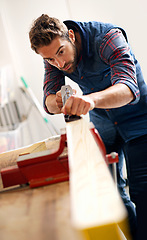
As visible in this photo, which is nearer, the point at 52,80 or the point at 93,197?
the point at 93,197

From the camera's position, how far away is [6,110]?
144 inches

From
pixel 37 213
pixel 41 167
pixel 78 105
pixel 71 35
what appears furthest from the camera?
pixel 71 35

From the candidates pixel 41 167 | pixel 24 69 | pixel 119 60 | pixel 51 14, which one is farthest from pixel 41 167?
pixel 24 69

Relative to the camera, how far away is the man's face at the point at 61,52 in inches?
53.1

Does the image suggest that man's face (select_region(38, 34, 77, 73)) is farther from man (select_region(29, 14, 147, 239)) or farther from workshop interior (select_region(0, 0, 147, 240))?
workshop interior (select_region(0, 0, 147, 240))

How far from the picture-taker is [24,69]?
3539 mm

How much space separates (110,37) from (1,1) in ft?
8.44

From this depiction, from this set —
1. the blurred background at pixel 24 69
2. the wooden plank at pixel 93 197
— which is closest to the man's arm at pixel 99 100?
the wooden plank at pixel 93 197

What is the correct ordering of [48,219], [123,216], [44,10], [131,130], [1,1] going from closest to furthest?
[123,216] < [48,219] < [131,130] < [44,10] < [1,1]

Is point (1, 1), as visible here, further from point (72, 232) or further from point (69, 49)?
point (72, 232)

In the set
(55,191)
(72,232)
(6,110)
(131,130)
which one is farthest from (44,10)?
(72,232)

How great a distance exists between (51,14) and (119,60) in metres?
1.91

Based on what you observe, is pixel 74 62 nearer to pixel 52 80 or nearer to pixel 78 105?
pixel 52 80

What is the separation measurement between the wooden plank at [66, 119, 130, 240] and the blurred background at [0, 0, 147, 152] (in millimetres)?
1913
